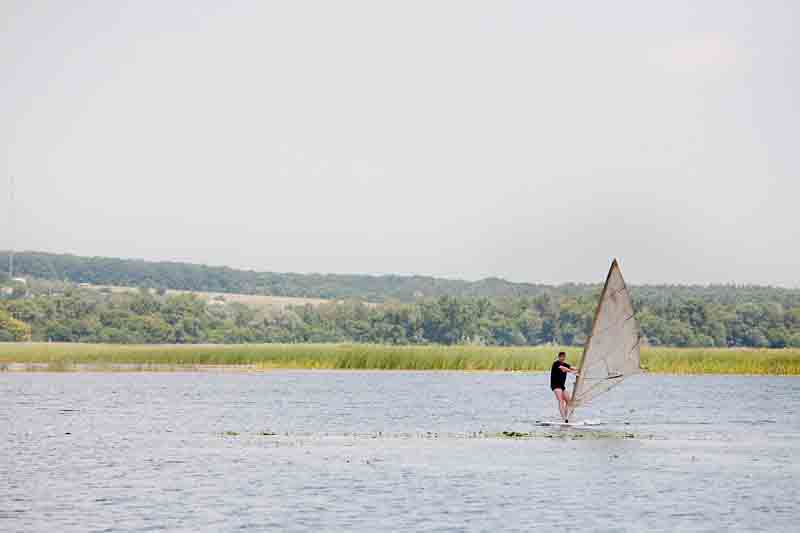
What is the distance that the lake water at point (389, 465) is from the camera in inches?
979

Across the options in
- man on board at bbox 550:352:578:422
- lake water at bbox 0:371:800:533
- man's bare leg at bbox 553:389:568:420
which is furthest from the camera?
man's bare leg at bbox 553:389:568:420

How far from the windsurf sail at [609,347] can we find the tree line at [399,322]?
282ft

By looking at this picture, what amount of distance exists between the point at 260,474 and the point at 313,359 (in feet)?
200

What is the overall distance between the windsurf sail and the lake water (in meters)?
1.45

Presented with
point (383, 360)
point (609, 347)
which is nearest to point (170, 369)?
point (383, 360)

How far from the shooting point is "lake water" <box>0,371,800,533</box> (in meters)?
24.9

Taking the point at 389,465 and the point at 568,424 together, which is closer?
the point at 389,465

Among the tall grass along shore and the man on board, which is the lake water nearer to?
the man on board

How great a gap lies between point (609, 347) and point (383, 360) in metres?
44.3

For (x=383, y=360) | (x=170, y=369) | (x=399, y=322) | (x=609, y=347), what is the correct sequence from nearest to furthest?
(x=609, y=347) < (x=383, y=360) < (x=170, y=369) < (x=399, y=322)

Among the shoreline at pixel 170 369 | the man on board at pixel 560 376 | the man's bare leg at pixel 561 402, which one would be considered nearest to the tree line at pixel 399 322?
the shoreline at pixel 170 369

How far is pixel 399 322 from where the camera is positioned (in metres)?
138

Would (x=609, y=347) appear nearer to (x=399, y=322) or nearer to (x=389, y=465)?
(x=389, y=465)

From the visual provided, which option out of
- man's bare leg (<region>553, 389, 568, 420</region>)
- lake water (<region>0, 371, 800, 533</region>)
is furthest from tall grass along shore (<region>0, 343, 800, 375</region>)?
man's bare leg (<region>553, 389, 568, 420</region>)
